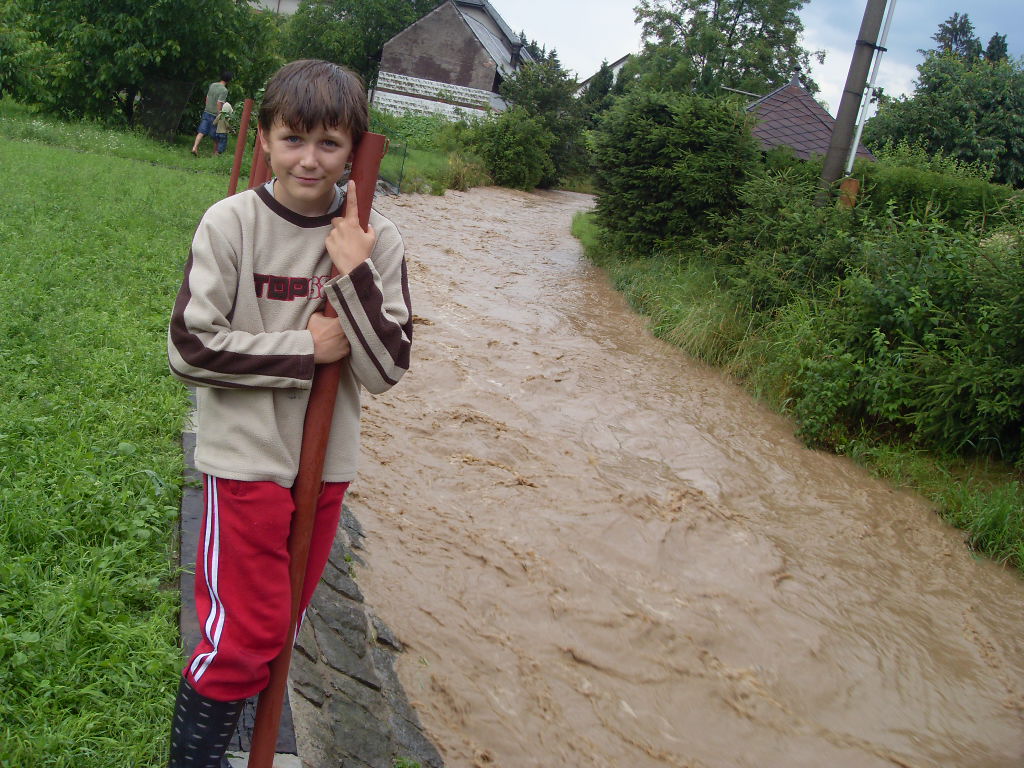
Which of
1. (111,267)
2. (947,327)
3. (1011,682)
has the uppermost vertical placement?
(947,327)

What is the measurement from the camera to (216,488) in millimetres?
2152

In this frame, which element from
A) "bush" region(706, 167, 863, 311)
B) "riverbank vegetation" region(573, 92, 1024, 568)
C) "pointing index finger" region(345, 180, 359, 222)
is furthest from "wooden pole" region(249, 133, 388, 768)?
"bush" region(706, 167, 863, 311)

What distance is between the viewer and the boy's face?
2160mm

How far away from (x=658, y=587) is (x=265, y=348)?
3.85 meters

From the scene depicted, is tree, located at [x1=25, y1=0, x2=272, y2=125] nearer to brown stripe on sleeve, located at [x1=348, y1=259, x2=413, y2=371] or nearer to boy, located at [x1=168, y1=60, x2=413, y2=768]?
boy, located at [x1=168, y1=60, x2=413, y2=768]

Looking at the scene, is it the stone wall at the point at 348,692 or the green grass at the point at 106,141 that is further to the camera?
the green grass at the point at 106,141

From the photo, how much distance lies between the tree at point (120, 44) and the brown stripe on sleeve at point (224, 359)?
1855 cm

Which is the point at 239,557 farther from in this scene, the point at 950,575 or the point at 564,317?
the point at 564,317

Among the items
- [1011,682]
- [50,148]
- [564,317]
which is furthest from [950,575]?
[50,148]

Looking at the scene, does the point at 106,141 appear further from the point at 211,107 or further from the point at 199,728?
the point at 199,728

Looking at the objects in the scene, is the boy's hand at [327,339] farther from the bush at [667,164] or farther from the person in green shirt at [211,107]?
the person in green shirt at [211,107]

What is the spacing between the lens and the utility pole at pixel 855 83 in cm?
1002

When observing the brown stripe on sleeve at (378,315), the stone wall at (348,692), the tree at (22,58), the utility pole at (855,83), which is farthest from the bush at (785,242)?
the tree at (22,58)

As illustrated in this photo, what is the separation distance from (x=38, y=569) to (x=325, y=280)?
169 cm
